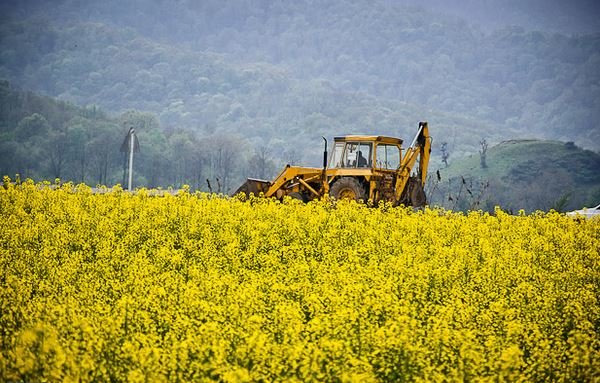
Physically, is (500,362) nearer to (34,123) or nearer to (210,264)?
(210,264)

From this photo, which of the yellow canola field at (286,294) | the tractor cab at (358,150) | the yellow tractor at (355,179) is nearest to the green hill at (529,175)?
the yellow tractor at (355,179)

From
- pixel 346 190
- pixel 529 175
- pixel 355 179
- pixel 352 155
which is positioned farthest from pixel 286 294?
pixel 529 175

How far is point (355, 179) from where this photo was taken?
23.7 meters

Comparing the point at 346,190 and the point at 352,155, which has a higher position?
the point at 352,155

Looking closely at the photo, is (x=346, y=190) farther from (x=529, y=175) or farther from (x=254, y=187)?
(x=529, y=175)

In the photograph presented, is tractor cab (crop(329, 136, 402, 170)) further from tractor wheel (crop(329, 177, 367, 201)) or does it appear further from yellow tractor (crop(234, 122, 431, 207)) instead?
tractor wheel (crop(329, 177, 367, 201))

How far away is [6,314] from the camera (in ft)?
30.4

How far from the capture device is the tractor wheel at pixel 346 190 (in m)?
23.4

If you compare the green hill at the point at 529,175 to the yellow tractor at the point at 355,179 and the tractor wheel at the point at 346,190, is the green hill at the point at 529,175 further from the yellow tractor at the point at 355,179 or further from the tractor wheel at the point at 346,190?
the tractor wheel at the point at 346,190

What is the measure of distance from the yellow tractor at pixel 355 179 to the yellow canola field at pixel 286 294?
4551 mm

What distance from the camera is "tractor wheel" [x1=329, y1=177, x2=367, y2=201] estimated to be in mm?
23375

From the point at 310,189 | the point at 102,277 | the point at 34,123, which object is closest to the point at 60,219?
the point at 102,277

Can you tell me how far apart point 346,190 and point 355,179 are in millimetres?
479

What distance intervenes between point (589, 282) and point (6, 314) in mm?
8353
